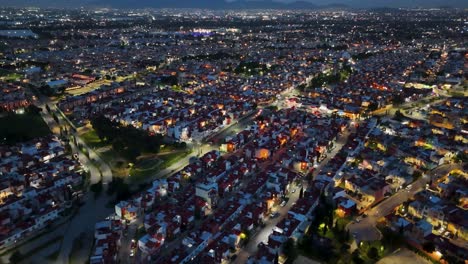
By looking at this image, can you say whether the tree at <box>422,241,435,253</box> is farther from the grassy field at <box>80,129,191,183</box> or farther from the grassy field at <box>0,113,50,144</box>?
the grassy field at <box>0,113,50,144</box>

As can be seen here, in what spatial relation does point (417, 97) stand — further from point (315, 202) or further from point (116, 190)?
point (116, 190)

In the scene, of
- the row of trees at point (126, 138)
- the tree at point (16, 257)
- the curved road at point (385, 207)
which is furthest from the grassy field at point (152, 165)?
the curved road at point (385, 207)

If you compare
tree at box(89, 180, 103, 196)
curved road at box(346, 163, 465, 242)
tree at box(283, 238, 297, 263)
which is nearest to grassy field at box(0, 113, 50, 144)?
tree at box(89, 180, 103, 196)

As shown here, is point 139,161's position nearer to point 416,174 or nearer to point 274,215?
point 274,215

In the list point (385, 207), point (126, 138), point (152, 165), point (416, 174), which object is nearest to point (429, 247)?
point (385, 207)

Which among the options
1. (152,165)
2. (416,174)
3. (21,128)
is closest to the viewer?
(416,174)
